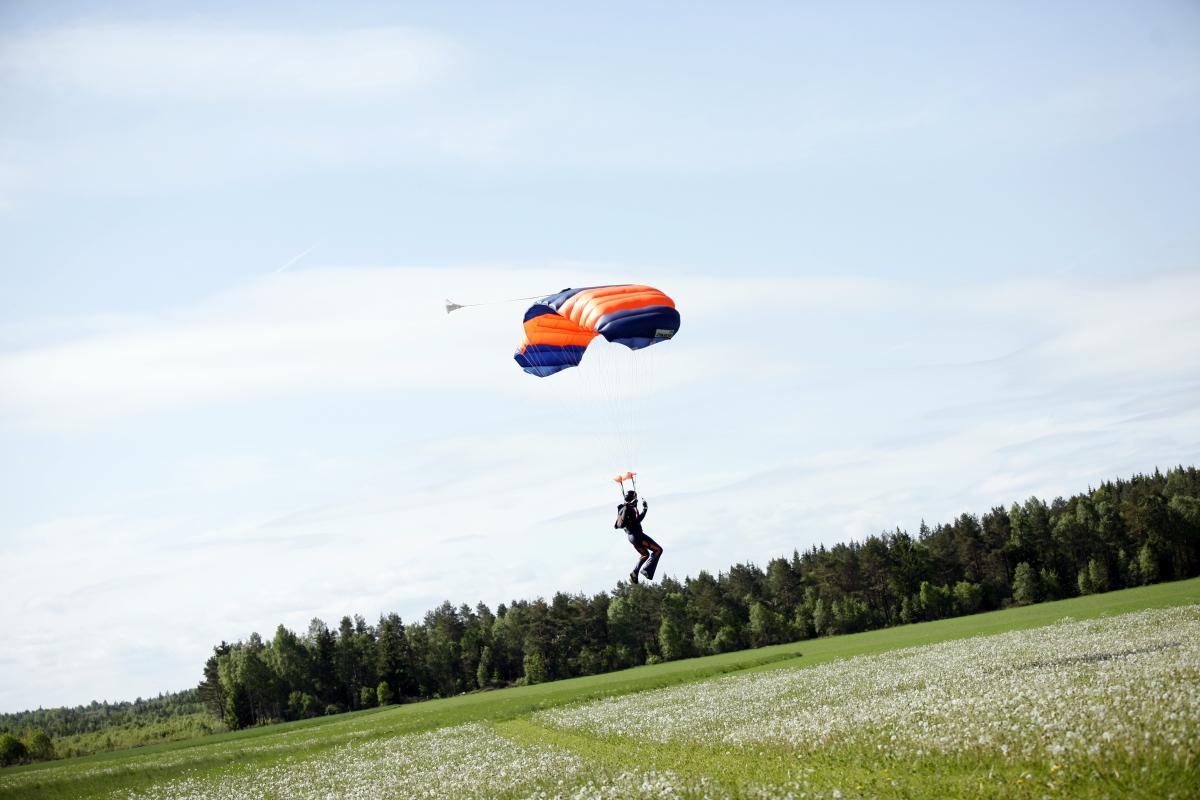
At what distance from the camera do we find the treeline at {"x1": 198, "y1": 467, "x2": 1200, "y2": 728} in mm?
101750

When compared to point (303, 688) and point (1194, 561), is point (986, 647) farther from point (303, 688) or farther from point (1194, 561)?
point (303, 688)

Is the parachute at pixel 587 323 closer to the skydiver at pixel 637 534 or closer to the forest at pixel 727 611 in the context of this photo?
the skydiver at pixel 637 534

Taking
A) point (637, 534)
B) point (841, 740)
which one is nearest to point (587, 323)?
point (637, 534)

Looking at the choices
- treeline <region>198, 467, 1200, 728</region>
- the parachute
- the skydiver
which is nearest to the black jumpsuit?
the skydiver

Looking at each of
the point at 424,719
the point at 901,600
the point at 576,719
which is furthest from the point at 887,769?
the point at 901,600

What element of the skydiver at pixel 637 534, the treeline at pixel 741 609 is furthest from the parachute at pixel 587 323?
the treeline at pixel 741 609

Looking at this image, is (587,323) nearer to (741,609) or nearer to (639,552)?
(639,552)

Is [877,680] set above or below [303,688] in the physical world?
above

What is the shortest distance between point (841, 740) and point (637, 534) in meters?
8.45

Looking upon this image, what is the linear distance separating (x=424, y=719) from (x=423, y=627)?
7920cm

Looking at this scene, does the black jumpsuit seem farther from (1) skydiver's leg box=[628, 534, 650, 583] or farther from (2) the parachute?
(2) the parachute

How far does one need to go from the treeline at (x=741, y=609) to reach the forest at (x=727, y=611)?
0.19 metres

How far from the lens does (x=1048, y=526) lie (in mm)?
107125

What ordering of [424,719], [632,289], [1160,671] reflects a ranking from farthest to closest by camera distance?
[424,719], [632,289], [1160,671]
